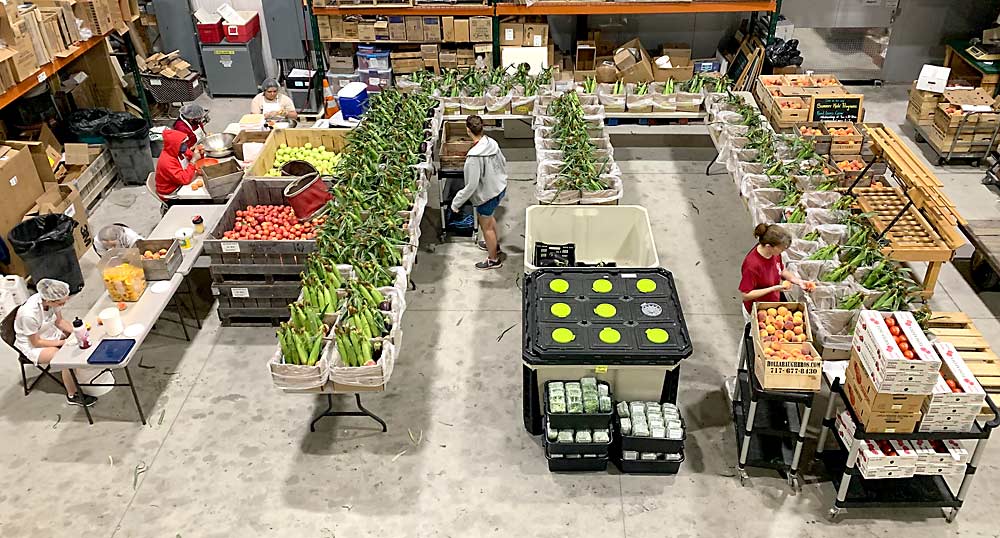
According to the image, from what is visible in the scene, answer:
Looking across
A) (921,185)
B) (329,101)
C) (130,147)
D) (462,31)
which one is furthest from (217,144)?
(921,185)

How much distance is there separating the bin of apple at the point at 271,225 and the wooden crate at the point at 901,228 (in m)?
5.68

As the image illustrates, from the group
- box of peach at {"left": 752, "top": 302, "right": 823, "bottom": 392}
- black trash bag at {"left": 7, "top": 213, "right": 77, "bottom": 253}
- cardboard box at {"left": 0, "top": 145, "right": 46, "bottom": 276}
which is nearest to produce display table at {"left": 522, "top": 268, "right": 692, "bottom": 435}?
box of peach at {"left": 752, "top": 302, "right": 823, "bottom": 392}

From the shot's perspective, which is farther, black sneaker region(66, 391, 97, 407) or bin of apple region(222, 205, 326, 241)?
bin of apple region(222, 205, 326, 241)

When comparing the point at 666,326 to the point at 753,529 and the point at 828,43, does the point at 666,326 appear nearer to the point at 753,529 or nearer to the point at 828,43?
the point at 753,529

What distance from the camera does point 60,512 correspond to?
6.12 m

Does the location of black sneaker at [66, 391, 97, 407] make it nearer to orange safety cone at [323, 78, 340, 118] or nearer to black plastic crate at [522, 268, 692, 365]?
black plastic crate at [522, 268, 692, 365]

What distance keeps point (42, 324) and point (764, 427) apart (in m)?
6.06

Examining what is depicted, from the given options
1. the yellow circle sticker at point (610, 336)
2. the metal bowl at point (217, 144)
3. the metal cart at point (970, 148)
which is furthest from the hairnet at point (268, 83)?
the metal cart at point (970, 148)

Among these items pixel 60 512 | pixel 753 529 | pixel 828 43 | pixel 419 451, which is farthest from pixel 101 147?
pixel 828 43

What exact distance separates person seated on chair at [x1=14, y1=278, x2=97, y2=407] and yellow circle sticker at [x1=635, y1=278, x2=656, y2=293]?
489 centimetres

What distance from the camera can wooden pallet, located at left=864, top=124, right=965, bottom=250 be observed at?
812 cm

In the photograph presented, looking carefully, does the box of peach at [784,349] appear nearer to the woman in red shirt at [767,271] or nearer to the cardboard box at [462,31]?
the woman in red shirt at [767,271]

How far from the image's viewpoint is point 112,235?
25.8 ft

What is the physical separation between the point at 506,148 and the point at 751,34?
14.2 feet
